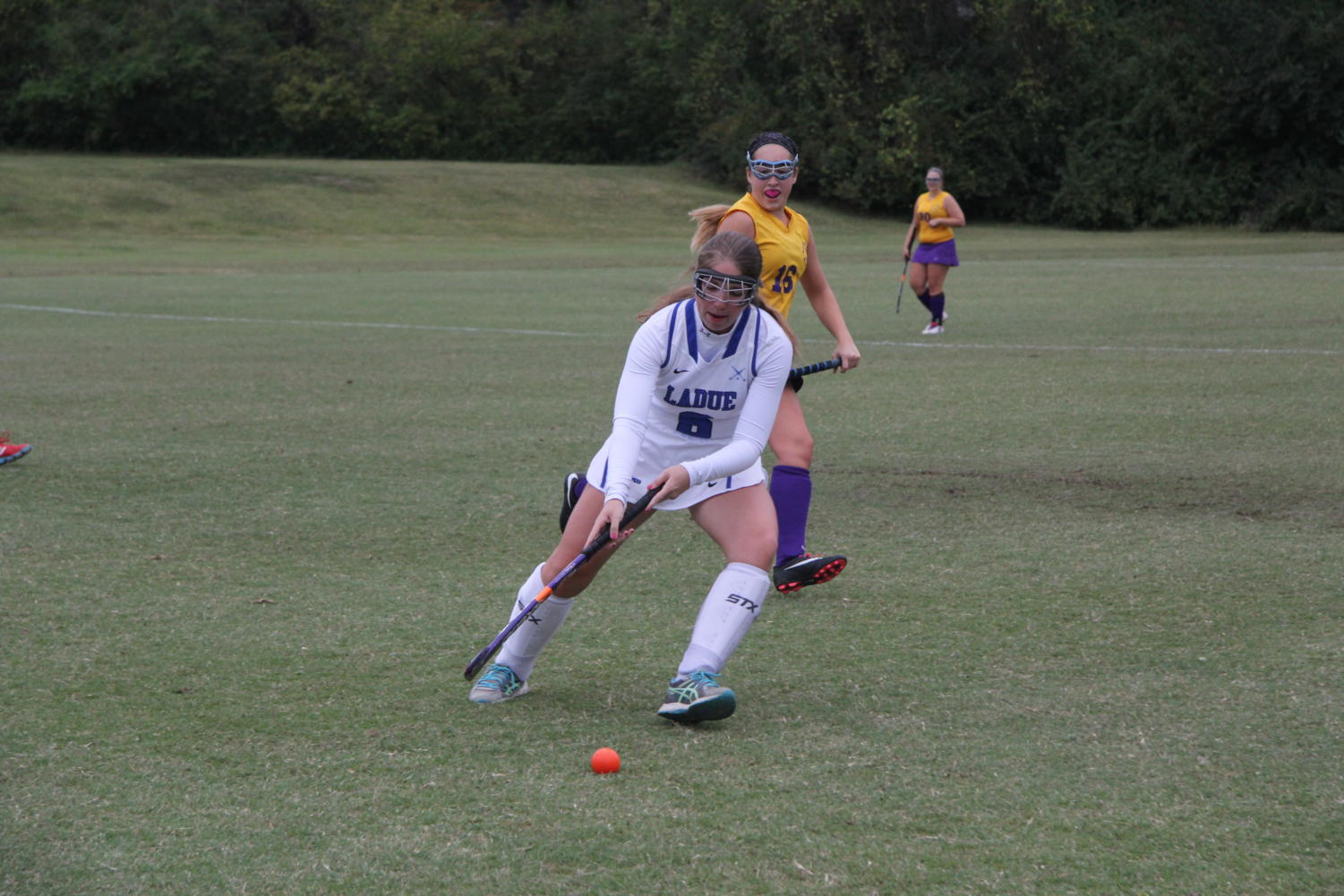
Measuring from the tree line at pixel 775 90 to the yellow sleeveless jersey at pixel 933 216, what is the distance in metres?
33.0

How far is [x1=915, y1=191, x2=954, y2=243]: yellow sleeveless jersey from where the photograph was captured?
17.9 meters

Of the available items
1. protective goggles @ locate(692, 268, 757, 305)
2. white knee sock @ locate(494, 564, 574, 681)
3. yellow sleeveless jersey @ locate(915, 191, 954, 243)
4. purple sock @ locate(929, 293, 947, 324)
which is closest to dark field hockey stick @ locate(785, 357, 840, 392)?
protective goggles @ locate(692, 268, 757, 305)

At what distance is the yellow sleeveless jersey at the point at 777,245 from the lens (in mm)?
6863

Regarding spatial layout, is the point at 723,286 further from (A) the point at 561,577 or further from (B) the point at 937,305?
(B) the point at 937,305

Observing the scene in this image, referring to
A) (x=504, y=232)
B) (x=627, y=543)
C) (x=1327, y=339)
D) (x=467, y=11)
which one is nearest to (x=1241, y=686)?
(x=627, y=543)

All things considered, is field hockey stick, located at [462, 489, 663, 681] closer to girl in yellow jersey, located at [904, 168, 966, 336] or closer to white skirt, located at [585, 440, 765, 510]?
white skirt, located at [585, 440, 765, 510]

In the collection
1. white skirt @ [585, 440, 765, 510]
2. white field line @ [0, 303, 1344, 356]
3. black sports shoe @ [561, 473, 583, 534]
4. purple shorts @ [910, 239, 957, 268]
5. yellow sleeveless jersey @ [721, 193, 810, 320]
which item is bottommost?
white field line @ [0, 303, 1344, 356]

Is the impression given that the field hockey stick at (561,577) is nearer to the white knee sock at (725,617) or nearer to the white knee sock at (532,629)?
the white knee sock at (532,629)

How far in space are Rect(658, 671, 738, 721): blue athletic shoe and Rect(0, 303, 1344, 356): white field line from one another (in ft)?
36.6

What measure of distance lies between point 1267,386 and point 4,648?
32.6 ft

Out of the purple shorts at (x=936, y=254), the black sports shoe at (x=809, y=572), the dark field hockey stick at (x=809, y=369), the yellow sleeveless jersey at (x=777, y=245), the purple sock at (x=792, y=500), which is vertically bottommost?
the black sports shoe at (x=809, y=572)

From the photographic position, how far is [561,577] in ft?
15.5

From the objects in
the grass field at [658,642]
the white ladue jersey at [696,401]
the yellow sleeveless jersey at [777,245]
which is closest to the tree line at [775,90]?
the grass field at [658,642]

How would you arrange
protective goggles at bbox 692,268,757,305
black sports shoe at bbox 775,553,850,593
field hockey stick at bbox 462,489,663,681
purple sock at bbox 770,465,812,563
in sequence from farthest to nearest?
purple sock at bbox 770,465,812,563 < black sports shoe at bbox 775,553,850,593 < protective goggles at bbox 692,268,757,305 < field hockey stick at bbox 462,489,663,681
